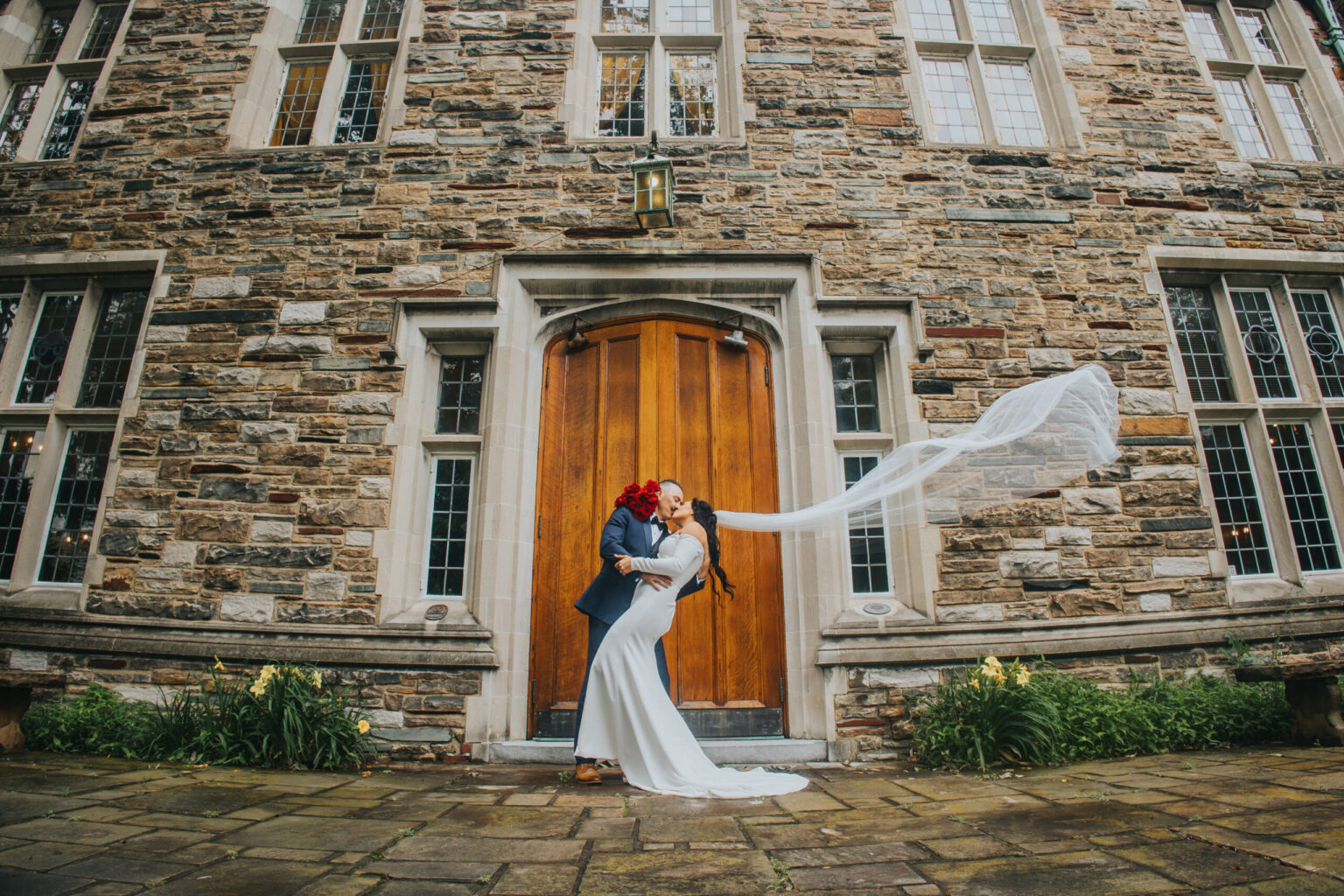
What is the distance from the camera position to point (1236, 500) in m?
5.74

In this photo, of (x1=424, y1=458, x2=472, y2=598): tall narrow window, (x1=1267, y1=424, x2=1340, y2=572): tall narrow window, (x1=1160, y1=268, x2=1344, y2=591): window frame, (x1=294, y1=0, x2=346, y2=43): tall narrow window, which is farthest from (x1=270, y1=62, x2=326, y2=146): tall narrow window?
(x1=1267, y1=424, x2=1340, y2=572): tall narrow window

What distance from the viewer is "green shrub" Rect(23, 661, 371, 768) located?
4.23 m

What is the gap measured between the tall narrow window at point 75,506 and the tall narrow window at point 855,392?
6557 millimetres

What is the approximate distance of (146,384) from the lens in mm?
5520

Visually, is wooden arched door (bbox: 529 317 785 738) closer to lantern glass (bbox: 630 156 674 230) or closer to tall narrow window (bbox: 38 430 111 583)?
→ lantern glass (bbox: 630 156 674 230)

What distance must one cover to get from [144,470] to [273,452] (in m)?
1.10

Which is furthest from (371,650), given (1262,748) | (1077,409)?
(1262,748)

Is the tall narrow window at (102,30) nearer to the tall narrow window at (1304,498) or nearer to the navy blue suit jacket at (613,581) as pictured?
the navy blue suit jacket at (613,581)

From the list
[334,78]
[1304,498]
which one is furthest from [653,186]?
[1304,498]

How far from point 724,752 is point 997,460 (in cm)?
318

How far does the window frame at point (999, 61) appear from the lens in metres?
6.41

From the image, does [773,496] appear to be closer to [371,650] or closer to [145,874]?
[371,650]

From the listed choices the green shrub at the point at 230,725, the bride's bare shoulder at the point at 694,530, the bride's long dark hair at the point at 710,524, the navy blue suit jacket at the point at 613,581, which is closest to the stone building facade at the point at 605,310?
the green shrub at the point at 230,725

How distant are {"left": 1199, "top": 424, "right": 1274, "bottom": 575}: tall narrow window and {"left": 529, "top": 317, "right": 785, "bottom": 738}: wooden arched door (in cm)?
404
